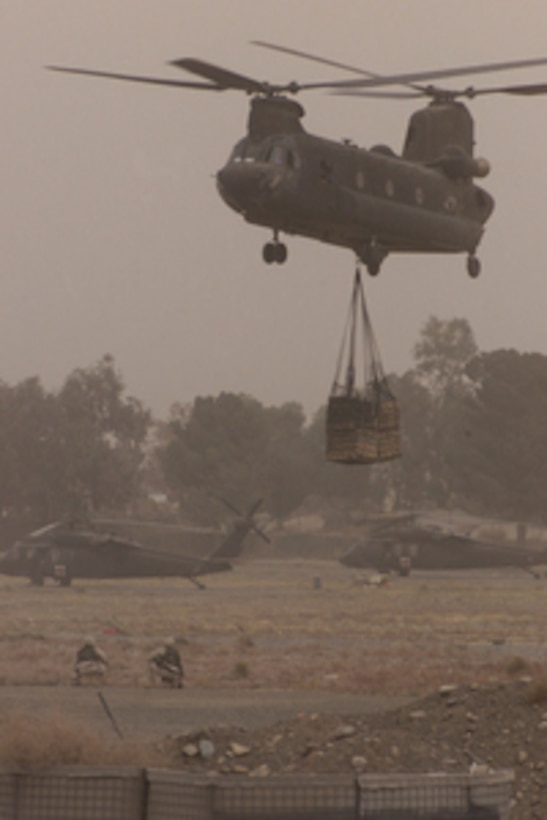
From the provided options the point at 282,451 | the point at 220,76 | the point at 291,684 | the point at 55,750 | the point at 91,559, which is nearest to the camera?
the point at 55,750

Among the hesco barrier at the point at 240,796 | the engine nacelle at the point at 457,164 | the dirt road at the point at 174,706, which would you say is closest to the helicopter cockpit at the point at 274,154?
the engine nacelle at the point at 457,164

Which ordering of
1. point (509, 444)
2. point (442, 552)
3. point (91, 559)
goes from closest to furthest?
point (91, 559)
point (442, 552)
point (509, 444)

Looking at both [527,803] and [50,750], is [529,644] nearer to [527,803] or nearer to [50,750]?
[527,803]

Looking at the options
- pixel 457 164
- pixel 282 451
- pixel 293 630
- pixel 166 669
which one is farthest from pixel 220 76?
pixel 282 451

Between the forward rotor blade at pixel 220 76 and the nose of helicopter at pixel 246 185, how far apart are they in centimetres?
117

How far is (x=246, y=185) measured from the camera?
2342 centimetres

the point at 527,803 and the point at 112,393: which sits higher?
the point at 112,393

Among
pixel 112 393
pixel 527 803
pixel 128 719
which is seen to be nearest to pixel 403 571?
pixel 128 719

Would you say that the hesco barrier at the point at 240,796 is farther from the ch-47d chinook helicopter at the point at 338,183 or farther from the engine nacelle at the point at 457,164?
the engine nacelle at the point at 457,164

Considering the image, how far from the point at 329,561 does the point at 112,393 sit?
2455 inches

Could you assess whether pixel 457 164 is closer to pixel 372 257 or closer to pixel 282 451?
pixel 372 257

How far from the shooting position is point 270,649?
3931cm

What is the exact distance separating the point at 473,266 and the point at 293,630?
70.9 ft

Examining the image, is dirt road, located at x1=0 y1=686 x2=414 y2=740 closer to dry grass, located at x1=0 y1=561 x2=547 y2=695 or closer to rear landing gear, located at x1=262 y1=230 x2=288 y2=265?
dry grass, located at x1=0 y1=561 x2=547 y2=695
